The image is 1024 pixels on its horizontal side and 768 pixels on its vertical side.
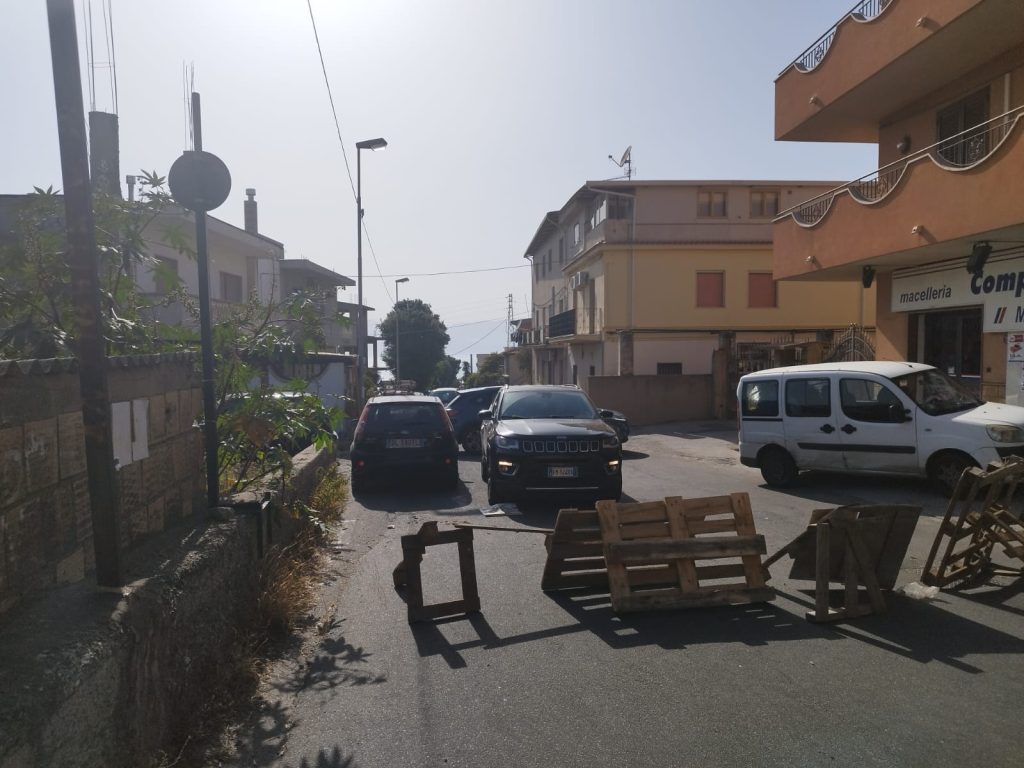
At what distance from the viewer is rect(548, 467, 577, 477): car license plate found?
1031cm

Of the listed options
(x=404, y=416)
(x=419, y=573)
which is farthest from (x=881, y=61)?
(x=419, y=573)

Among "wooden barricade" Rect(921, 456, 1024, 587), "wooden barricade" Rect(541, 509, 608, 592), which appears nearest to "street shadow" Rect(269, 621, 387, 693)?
"wooden barricade" Rect(541, 509, 608, 592)

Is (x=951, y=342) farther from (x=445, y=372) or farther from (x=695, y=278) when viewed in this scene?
(x=445, y=372)

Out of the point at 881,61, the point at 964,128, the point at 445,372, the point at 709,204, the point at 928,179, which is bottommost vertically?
the point at 445,372

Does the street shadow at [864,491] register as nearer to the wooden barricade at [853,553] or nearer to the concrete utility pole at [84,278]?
the wooden barricade at [853,553]

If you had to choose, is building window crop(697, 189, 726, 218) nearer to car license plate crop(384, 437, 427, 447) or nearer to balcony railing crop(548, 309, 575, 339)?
balcony railing crop(548, 309, 575, 339)

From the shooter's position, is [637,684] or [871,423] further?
[871,423]

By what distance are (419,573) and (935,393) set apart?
829cm

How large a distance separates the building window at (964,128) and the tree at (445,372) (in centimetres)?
5515

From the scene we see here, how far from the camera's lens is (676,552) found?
5988mm

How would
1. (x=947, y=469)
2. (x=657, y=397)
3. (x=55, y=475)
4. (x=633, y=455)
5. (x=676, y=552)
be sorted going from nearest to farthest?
(x=55, y=475) < (x=676, y=552) < (x=947, y=469) < (x=633, y=455) < (x=657, y=397)

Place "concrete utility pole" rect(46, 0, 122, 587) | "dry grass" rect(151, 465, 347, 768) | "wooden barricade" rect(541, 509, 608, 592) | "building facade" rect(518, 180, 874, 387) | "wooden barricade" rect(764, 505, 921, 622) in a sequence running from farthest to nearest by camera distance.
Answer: "building facade" rect(518, 180, 874, 387) < "wooden barricade" rect(541, 509, 608, 592) < "wooden barricade" rect(764, 505, 921, 622) < "dry grass" rect(151, 465, 347, 768) < "concrete utility pole" rect(46, 0, 122, 587)

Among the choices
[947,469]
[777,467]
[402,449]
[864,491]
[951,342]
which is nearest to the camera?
[947,469]

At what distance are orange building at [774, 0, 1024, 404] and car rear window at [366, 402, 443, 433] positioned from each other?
821 centimetres
